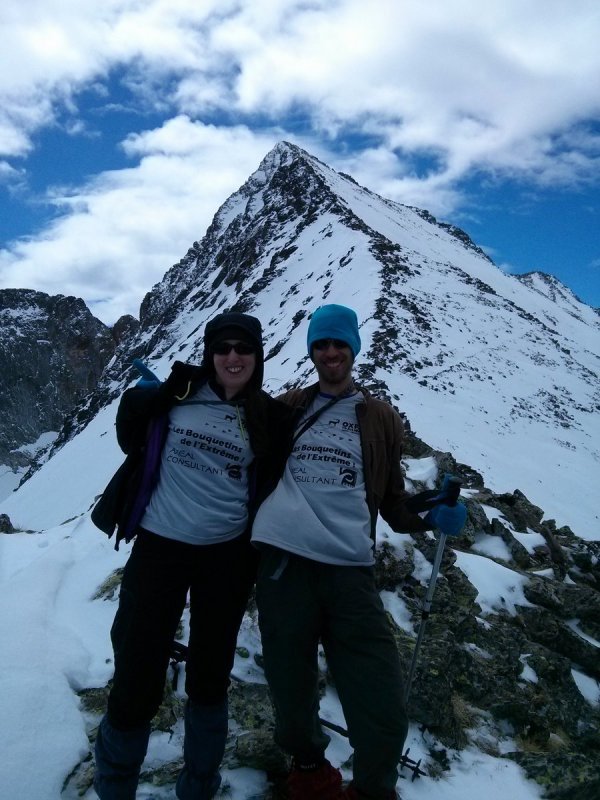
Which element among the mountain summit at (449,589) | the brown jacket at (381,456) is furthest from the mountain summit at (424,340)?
the brown jacket at (381,456)

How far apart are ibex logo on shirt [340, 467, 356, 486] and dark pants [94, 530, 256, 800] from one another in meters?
0.74

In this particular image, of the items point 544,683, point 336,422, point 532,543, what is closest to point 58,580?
point 336,422

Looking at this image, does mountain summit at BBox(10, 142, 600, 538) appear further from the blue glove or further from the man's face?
the man's face

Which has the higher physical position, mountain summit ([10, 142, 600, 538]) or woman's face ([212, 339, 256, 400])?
mountain summit ([10, 142, 600, 538])

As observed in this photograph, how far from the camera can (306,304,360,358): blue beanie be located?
3.43 metres

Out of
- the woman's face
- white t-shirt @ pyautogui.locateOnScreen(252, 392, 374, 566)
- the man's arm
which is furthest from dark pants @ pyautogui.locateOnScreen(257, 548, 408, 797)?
the woman's face

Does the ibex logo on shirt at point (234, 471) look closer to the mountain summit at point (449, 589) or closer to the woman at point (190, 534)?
the woman at point (190, 534)

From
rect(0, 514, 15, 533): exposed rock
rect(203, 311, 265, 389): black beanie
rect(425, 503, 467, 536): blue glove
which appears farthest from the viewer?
rect(0, 514, 15, 533): exposed rock

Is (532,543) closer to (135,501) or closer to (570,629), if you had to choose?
(570,629)

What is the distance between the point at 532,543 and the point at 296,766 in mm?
6725

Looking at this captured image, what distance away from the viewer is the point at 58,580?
5.51 m

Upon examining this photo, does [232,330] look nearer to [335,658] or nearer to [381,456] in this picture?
→ [381,456]

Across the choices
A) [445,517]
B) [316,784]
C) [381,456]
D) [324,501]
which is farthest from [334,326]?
[316,784]

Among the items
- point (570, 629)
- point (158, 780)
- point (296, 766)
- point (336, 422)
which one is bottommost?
point (158, 780)
